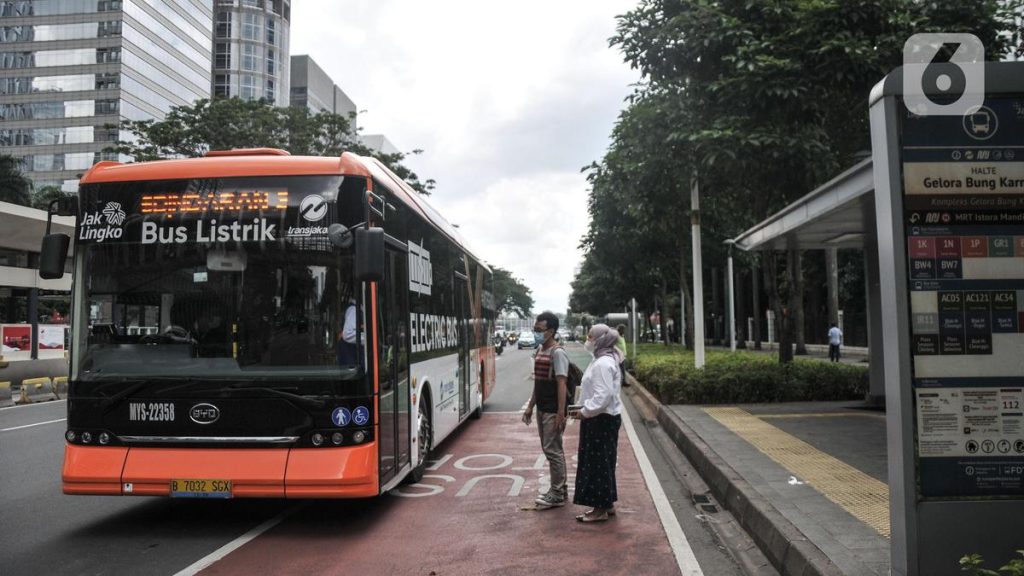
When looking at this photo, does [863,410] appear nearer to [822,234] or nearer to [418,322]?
[822,234]

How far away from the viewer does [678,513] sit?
710cm

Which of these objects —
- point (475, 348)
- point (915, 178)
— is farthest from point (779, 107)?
Result: point (915, 178)

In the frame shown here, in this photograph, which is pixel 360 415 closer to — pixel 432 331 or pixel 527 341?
pixel 432 331

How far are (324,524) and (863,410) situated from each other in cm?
1004

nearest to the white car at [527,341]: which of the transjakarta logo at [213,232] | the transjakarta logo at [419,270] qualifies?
the transjakarta logo at [419,270]

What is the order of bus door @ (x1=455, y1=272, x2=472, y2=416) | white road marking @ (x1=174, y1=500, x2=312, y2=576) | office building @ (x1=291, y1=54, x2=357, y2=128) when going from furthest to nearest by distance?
1. office building @ (x1=291, y1=54, x2=357, y2=128)
2. bus door @ (x1=455, y1=272, x2=472, y2=416)
3. white road marking @ (x1=174, y1=500, x2=312, y2=576)

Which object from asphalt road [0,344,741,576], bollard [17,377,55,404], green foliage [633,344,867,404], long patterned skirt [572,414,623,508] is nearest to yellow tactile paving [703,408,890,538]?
asphalt road [0,344,741,576]

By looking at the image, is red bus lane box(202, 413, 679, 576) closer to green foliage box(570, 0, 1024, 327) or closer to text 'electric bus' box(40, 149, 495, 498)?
text 'electric bus' box(40, 149, 495, 498)

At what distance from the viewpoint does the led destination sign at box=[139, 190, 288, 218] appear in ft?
20.9

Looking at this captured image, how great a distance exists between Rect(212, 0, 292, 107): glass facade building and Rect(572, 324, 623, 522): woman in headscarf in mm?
89166

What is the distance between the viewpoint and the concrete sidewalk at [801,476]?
511 cm

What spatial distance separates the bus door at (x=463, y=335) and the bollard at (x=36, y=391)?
1367 centimetres

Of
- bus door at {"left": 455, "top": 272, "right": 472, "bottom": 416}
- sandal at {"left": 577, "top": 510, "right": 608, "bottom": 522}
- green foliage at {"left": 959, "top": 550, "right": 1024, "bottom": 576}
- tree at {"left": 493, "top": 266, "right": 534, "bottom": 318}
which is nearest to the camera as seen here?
green foliage at {"left": 959, "top": 550, "right": 1024, "bottom": 576}

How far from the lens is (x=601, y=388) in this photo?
6.57 m
